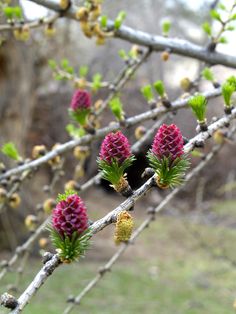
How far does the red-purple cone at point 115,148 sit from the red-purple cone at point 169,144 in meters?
0.04

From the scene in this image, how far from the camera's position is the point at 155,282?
6375 mm

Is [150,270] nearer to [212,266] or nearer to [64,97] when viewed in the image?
[212,266]

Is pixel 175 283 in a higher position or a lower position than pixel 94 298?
higher

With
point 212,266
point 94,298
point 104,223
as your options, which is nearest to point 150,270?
point 212,266

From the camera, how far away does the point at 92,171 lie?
32.3ft

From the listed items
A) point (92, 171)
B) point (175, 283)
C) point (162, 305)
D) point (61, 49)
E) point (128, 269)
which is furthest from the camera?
point (92, 171)

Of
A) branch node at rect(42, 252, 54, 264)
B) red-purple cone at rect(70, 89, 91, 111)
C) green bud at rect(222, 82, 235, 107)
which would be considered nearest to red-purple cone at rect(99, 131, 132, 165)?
branch node at rect(42, 252, 54, 264)

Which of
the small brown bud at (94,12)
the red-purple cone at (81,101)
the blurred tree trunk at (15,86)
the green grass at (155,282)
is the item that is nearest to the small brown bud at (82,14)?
the small brown bud at (94,12)

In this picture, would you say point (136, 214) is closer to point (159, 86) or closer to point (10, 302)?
point (159, 86)

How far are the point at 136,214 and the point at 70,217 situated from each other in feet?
33.3

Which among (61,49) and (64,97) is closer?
(61,49)

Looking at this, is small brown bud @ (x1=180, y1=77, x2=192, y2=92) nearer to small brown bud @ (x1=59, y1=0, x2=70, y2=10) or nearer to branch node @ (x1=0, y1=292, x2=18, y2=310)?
small brown bud @ (x1=59, y1=0, x2=70, y2=10)

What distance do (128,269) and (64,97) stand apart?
11.2 feet

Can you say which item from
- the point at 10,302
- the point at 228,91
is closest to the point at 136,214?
the point at 228,91
